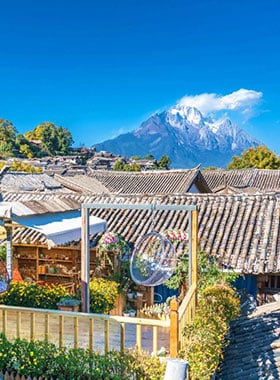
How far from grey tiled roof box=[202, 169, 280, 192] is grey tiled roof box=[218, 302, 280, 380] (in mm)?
27523

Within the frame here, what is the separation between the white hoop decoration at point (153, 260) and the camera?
283 inches

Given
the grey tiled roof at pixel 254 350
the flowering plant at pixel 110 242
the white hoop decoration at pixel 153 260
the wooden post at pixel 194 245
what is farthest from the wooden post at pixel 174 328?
the flowering plant at pixel 110 242

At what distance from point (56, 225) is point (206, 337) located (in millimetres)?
3189

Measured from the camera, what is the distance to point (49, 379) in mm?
4988

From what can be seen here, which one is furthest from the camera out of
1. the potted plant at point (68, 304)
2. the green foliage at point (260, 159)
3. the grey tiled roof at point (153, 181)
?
the green foliage at point (260, 159)

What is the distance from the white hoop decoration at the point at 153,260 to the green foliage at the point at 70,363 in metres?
2.27

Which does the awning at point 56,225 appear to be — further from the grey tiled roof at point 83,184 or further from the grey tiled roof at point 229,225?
the grey tiled roof at point 83,184

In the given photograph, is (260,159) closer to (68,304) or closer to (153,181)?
(153,181)

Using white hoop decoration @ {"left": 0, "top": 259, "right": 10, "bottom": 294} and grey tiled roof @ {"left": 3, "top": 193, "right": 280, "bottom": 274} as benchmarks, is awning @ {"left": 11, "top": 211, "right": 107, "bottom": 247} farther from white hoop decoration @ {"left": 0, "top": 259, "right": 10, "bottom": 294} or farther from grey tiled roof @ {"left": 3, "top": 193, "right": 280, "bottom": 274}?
grey tiled roof @ {"left": 3, "top": 193, "right": 280, "bottom": 274}

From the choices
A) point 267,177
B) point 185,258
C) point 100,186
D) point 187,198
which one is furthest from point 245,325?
point 267,177

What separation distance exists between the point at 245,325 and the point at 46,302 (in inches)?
140

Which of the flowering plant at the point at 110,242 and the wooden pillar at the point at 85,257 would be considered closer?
the wooden pillar at the point at 85,257

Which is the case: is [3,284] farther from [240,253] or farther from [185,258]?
[240,253]

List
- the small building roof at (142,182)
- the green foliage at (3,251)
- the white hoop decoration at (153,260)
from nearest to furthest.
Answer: the white hoop decoration at (153,260) → the green foliage at (3,251) → the small building roof at (142,182)
